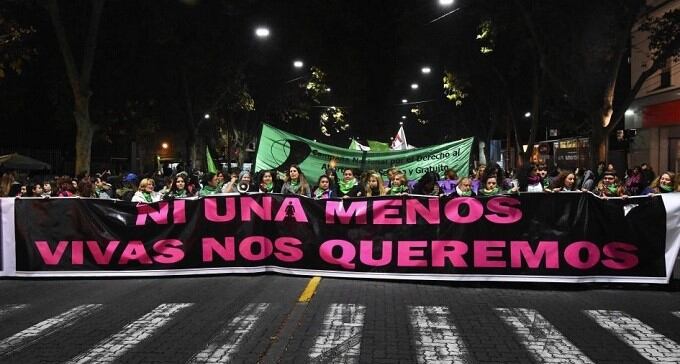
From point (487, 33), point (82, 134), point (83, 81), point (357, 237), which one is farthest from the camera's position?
point (487, 33)

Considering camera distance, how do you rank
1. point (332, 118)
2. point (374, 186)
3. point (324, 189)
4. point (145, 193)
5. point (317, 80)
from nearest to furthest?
point (145, 193) < point (374, 186) < point (324, 189) < point (317, 80) < point (332, 118)

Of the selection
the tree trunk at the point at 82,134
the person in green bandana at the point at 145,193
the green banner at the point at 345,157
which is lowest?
the person in green bandana at the point at 145,193

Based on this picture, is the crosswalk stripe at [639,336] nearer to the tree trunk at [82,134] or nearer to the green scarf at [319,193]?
the green scarf at [319,193]

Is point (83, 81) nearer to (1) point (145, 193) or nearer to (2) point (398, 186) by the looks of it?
(1) point (145, 193)

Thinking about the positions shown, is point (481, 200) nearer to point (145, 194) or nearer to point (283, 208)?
point (283, 208)

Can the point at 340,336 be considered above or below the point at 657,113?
below

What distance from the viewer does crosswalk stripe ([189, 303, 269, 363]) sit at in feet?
16.0

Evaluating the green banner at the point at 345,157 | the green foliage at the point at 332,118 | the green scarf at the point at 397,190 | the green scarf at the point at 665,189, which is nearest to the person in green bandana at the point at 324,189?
the green scarf at the point at 397,190

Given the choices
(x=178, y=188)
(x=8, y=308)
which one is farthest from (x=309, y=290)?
(x=178, y=188)

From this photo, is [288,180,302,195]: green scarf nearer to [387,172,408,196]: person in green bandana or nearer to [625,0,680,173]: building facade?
[387,172,408,196]: person in green bandana

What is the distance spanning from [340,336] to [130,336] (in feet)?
6.43

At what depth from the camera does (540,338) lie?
539cm

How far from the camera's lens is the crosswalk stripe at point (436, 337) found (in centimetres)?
486

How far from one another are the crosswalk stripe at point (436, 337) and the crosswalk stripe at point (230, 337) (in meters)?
1.60
